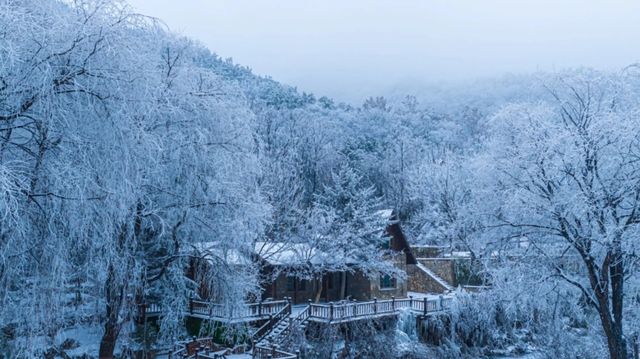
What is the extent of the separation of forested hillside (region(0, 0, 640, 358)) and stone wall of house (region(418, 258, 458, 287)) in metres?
16.7

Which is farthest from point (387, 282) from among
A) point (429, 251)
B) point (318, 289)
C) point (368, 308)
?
point (429, 251)

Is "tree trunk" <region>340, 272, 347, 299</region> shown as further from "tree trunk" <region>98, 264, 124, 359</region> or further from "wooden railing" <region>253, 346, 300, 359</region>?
"tree trunk" <region>98, 264, 124, 359</region>

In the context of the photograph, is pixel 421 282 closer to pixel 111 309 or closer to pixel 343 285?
pixel 343 285

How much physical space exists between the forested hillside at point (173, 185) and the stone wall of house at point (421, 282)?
15741 mm

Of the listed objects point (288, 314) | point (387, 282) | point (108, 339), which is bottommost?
point (288, 314)

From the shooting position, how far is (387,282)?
34656 millimetres

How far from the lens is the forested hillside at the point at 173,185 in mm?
7082

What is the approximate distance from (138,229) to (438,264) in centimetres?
3212

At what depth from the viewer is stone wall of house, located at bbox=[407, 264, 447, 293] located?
40281 millimetres

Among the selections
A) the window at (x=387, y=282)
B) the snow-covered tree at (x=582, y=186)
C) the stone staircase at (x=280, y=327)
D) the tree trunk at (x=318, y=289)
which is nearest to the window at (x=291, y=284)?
Result: the tree trunk at (x=318, y=289)

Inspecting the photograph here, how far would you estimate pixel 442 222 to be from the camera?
48625 mm

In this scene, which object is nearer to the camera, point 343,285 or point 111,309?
point 111,309

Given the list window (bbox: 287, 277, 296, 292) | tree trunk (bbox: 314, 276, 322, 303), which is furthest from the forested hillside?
window (bbox: 287, 277, 296, 292)

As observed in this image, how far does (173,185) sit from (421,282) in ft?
102
